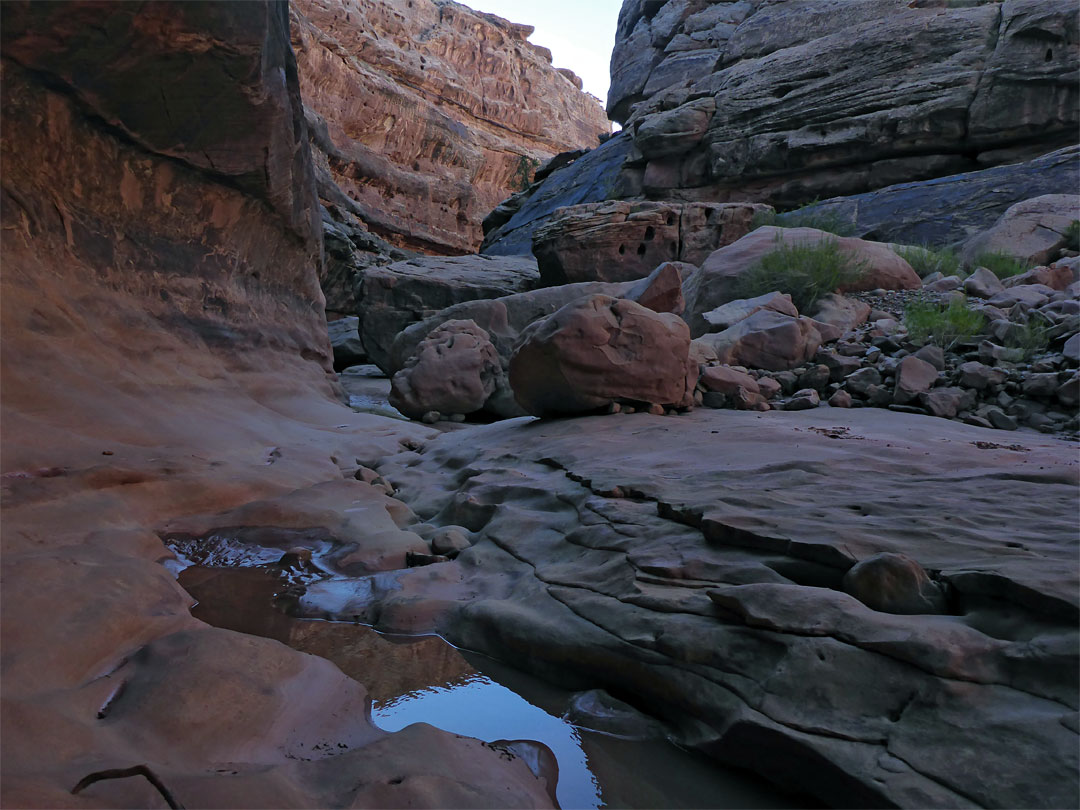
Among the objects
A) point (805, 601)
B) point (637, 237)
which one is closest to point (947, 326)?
point (805, 601)

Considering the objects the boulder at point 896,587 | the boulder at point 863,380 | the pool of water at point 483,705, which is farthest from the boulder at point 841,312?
the pool of water at point 483,705

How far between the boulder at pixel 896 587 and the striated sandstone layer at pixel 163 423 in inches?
31.0

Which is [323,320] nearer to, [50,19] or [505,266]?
[50,19]

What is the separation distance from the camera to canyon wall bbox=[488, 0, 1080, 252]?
41.0 ft

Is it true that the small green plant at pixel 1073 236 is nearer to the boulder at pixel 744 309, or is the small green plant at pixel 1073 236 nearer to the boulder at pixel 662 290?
the boulder at pixel 744 309

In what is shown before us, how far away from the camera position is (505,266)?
11.6m

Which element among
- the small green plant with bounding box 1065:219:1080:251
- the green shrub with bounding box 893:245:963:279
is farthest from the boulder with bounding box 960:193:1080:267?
the green shrub with bounding box 893:245:963:279

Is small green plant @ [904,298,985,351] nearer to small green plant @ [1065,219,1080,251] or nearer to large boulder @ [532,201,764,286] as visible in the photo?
small green plant @ [1065,219,1080,251]

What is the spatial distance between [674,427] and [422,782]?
254 centimetres

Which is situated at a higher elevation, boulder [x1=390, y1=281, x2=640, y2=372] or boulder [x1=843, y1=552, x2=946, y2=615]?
boulder [x1=390, y1=281, x2=640, y2=372]

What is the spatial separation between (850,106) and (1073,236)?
8.45 meters

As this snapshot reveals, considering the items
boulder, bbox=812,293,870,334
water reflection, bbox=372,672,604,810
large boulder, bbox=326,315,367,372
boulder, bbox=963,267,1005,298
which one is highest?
boulder, bbox=963,267,1005,298

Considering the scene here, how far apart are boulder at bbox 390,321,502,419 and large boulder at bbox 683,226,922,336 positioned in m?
2.04

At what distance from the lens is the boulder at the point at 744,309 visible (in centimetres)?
533
